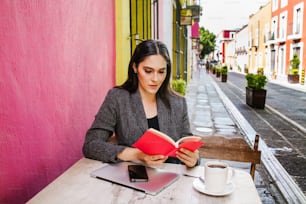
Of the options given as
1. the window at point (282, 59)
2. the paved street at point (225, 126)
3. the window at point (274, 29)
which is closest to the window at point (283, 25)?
the window at point (282, 59)

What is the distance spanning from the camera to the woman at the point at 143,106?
6.44ft

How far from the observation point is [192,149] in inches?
63.5

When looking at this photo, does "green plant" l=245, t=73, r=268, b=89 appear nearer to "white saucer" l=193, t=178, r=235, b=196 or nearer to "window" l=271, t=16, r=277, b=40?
"white saucer" l=193, t=178, r=235, b=196

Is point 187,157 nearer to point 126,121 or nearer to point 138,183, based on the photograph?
point 138,183

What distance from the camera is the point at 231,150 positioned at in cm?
195

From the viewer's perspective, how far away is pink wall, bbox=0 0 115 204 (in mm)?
1458

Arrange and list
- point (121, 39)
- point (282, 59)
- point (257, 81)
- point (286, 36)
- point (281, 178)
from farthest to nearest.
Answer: point (282, 59) → point (286, 36) → point (257, 81) → point (281, 178) → point (121, 39)

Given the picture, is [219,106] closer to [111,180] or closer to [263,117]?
[263,117]

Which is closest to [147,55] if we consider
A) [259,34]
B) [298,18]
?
[298,18]

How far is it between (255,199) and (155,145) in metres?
0.46

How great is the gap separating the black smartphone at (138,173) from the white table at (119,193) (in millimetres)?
75

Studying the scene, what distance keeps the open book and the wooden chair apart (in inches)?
17.8

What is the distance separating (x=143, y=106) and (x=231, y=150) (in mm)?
578

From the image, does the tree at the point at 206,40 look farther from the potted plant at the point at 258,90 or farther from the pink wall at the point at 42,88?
the pink wall at the point at 42,88
